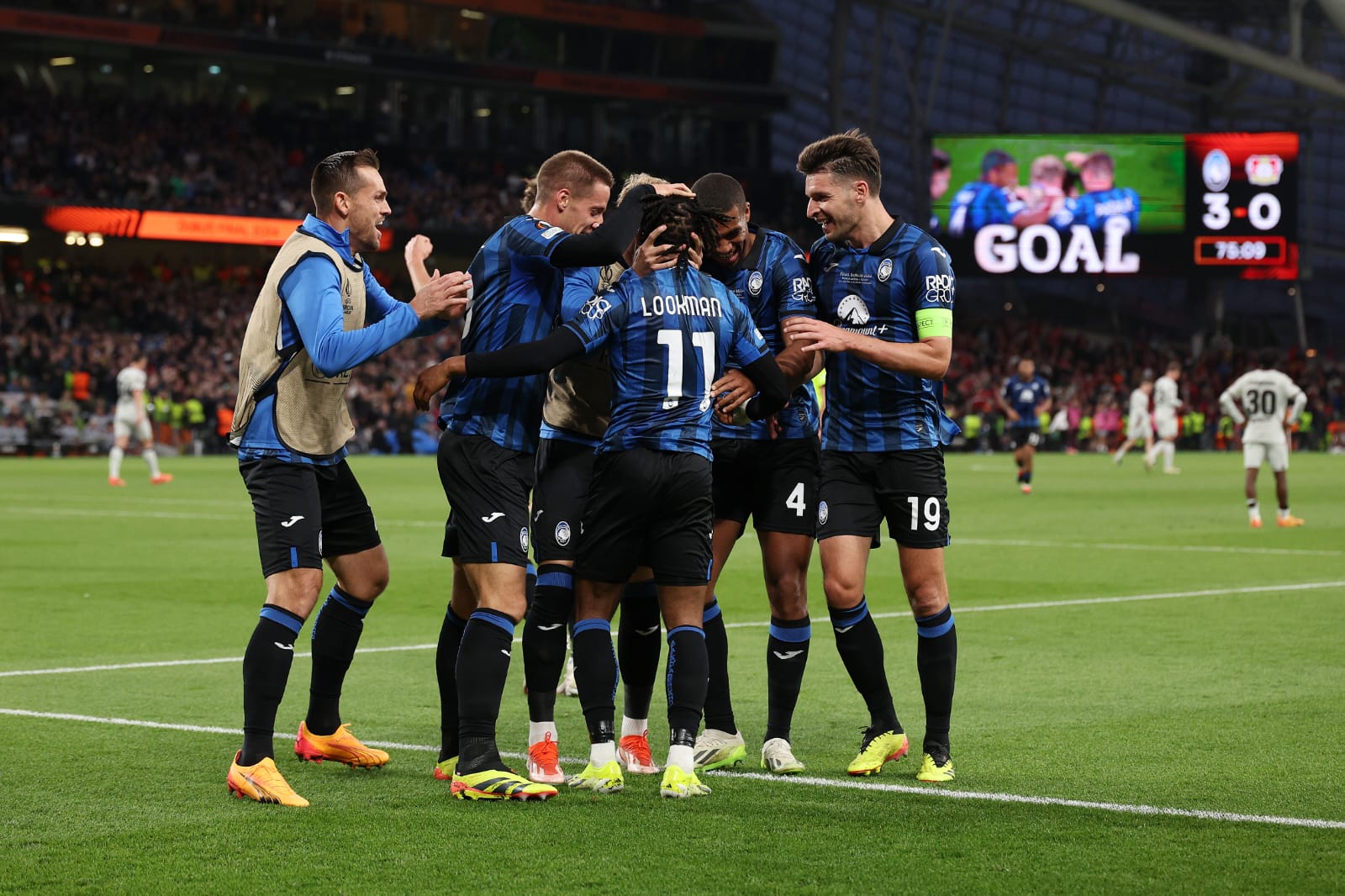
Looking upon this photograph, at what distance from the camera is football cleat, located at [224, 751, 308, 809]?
594 centimetres

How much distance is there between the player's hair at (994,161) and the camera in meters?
48.4

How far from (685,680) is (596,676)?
327 mm

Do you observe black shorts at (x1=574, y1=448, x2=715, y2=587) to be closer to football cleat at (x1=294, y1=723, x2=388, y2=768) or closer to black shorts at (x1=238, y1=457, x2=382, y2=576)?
black shorts at (x1=238, y1=457, x2=382, y2=576)

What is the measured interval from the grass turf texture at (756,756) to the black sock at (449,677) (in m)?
0.19

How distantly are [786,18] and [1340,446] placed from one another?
2794 cm

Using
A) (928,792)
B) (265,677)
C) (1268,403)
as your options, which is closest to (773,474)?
(928,792)

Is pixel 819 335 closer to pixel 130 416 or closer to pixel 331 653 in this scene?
pixel 331 653

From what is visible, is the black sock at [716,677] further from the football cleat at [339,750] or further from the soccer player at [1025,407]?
the soccer player at [1025,407]

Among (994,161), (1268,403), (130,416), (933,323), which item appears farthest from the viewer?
(994,161)

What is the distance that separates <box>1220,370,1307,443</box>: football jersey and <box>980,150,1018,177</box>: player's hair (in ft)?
95.9

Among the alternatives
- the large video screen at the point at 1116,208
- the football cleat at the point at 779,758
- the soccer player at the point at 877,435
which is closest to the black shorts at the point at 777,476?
the soccer player at the point at 877,435

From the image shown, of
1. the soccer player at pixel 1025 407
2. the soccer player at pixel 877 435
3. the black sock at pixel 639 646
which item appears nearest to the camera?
the soccer player at pixel 877 435

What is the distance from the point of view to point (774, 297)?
6.97 m

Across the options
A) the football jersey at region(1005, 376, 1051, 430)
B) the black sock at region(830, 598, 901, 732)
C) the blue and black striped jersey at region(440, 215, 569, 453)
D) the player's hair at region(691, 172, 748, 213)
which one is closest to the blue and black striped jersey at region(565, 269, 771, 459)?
the blue and black striped jersey at region(440, 215, 569, 453)
